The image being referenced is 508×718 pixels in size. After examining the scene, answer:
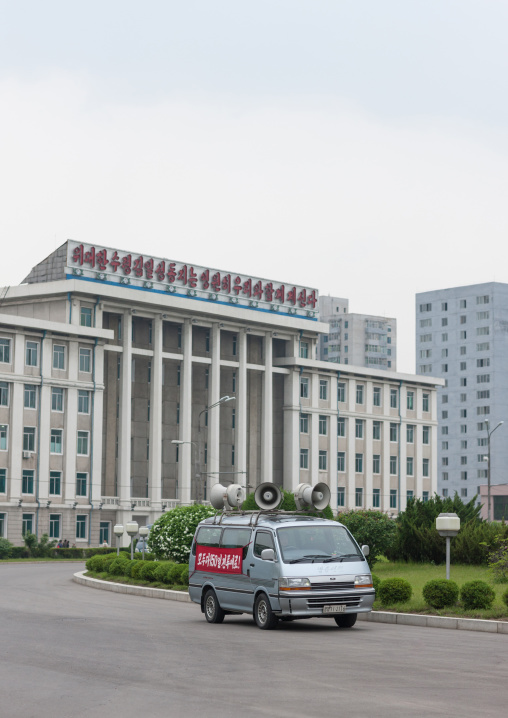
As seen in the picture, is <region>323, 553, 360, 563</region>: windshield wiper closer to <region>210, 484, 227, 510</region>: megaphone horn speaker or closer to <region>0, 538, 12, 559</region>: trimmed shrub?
<region>210, 484, 227, 510</region>: megaphone horn speaker

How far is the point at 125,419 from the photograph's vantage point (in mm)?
85688

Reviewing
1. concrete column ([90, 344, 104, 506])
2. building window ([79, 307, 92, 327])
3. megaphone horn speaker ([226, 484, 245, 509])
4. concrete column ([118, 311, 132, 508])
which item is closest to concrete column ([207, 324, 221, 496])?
concrete column ([118, 311, 132, 508])

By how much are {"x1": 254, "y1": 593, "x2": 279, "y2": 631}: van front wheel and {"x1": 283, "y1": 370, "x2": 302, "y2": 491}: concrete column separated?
77394 mm

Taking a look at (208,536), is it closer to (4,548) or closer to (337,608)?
(337,608)

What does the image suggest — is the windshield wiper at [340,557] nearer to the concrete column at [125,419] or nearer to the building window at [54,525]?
the building window at [54,525]

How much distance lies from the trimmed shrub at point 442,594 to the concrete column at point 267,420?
73.7 metres

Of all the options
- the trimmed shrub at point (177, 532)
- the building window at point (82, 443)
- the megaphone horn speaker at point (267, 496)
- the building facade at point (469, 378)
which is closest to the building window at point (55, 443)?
the building window at point (82, 443)

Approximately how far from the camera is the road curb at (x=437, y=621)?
2014 centimetres

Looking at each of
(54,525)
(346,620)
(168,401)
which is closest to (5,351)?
(54,525)

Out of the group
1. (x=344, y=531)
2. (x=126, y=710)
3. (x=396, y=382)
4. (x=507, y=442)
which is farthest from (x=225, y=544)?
(x=507, y=442)

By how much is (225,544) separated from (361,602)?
11.0 feet

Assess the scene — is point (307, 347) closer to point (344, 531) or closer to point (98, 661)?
point (344, 531)

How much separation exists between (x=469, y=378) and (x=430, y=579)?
12928cm

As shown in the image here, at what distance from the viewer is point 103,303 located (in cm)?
8512
